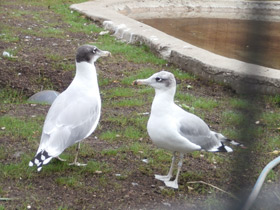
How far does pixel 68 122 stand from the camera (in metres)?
3.99

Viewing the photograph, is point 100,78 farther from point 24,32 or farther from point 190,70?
point 24,32

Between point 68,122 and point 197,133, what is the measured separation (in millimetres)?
975

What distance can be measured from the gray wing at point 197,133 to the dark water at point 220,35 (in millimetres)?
3753

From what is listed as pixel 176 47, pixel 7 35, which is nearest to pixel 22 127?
pixel 176 47

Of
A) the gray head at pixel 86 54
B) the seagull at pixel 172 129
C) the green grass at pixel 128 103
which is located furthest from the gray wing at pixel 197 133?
the green grass at pixel 128 103

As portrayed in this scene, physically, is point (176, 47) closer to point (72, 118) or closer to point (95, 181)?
point (72, 118)

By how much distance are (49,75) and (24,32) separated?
223cm

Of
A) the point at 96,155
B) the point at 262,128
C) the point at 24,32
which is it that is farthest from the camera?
the point at 24,32

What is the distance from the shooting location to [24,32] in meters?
8.46

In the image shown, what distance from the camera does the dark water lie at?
8.37m

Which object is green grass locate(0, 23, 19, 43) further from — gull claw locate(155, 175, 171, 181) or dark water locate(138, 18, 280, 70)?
gull claw locate(155, 175, 171, 181)

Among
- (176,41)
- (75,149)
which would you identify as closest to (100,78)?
(176,41)

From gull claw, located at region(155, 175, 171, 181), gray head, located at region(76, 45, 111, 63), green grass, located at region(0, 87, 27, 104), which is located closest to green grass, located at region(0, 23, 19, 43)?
green grass, located at region(0, 87, 27, 104)

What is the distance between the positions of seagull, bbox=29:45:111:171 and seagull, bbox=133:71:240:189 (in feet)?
1.61
